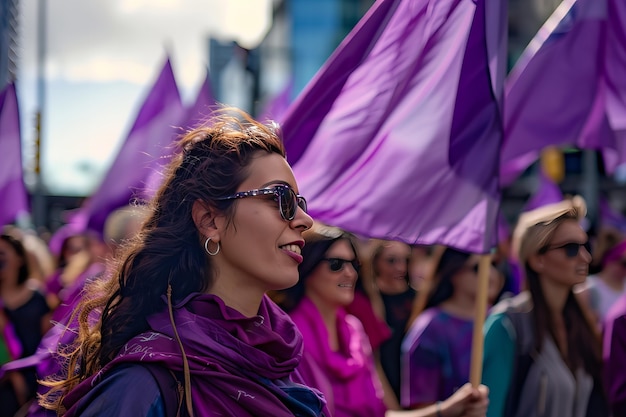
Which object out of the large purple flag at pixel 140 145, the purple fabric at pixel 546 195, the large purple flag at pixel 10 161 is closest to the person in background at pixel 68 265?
the large purple flag at pixel 140 145

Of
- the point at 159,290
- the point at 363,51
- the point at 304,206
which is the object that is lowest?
the point at 159,290

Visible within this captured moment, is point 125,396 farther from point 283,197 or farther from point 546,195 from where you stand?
point 546,195

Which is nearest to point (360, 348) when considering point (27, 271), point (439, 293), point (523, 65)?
point (439, 293)

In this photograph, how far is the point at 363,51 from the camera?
4.32 meters

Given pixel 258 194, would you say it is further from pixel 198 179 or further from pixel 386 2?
pixel 386 2

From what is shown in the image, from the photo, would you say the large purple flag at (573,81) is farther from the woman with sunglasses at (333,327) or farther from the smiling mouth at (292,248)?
the smiling mouth at (292,248)

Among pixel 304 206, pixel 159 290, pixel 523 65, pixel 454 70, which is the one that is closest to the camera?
pixel 159 290

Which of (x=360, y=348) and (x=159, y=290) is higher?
(x=159, y=290)

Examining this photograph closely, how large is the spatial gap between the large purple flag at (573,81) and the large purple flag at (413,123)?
135 centimetres

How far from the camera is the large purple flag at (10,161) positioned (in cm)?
738

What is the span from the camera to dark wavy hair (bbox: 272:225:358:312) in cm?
496

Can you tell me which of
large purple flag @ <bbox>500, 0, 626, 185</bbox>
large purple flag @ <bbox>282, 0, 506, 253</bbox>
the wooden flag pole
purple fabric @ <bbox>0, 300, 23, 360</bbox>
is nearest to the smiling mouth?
the wooden flag pole

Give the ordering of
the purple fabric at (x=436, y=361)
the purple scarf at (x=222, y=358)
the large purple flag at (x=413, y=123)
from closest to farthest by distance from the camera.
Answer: the purple scarf at (x=222, y=358)
the large purple flag at (x=413, y=123)
the purple fabric at (x=436, y=361)

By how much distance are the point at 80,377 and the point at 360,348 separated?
2.57 meters
